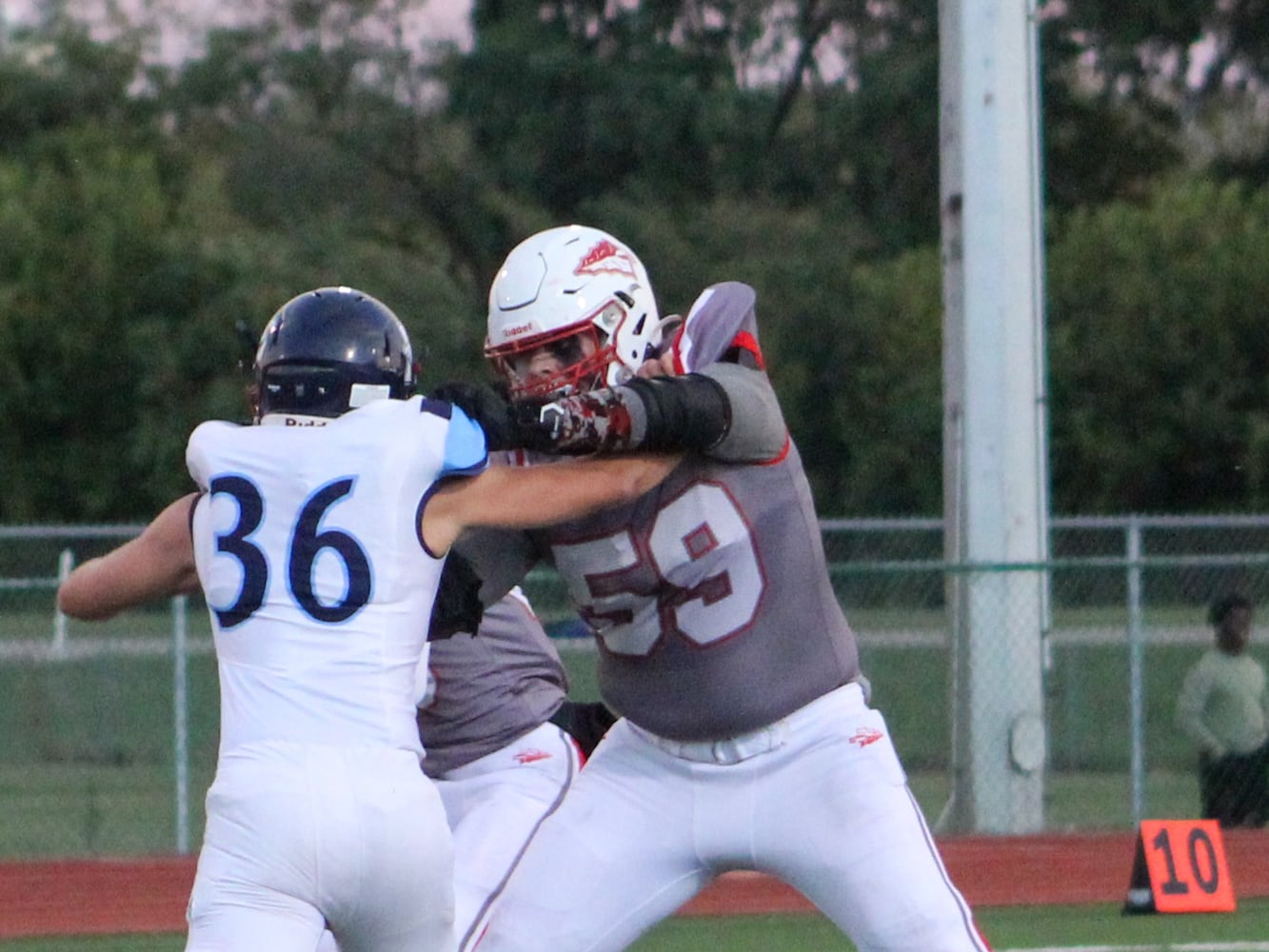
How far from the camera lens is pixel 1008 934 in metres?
7.80

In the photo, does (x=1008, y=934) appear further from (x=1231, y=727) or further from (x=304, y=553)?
(x=304, y=553)

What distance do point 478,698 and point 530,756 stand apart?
0.55 ft

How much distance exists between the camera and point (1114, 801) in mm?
11500

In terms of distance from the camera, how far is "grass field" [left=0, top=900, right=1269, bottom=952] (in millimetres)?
7477

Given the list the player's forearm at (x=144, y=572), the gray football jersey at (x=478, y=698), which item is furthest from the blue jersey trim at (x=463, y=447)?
the gray football jersey at (x=478, y=698)

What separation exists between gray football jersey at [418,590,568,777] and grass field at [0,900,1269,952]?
110 inches

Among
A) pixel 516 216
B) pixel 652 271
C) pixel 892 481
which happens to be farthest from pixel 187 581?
pixel 516 216

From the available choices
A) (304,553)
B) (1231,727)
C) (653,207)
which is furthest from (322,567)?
(653,207)

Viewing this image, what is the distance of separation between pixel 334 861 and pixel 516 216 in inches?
1138

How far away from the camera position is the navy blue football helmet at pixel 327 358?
357 centimetres

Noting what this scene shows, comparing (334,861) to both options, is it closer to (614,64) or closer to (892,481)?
(892,481)

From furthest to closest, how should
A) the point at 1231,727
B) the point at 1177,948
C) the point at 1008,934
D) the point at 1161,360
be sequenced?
1. the point at 1161,360
2. the point at 1231,727
3. the point at 1008,934
4. the point at 1177,948

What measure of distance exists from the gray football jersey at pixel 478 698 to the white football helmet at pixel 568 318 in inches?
30.9

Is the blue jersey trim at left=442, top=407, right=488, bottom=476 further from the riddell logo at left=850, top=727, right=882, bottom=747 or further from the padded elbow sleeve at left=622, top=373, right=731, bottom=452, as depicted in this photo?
the riddell logo at left=850, top=727, right=882, bottom=747
